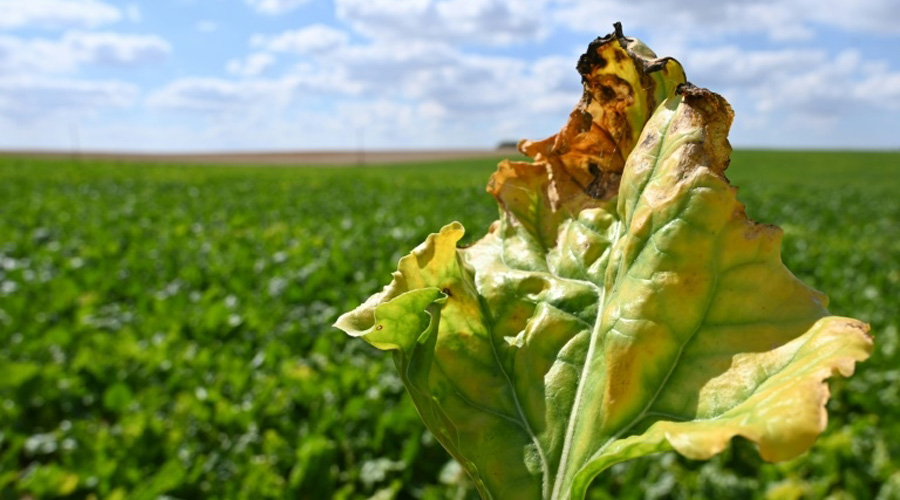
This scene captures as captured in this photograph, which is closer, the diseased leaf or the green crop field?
the diseased leaf

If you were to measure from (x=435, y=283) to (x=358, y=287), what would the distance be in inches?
344

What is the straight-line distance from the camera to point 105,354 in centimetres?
638

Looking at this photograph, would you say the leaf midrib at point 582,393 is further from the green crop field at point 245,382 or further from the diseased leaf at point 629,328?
the green crop field at point 245,382

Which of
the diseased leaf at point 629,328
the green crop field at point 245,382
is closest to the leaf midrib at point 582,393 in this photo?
the diseased leaf at point 629,328

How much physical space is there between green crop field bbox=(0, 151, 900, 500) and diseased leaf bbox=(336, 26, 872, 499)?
12.4 feet

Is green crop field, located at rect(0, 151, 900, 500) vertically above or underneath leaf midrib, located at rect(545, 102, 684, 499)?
underneath

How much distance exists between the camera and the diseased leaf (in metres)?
0.56

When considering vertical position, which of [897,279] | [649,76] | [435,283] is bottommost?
[897,279]

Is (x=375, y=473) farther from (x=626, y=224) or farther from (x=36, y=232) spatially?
(x=36, y=232)

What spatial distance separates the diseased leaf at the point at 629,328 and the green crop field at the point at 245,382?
379cm

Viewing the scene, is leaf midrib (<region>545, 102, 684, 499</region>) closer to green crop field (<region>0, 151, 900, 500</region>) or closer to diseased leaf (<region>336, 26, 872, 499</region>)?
diseased leaf (<region>336, 26, 872, 499</region>)

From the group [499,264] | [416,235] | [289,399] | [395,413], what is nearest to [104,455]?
[289,399]

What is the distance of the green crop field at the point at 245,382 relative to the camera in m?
4.59

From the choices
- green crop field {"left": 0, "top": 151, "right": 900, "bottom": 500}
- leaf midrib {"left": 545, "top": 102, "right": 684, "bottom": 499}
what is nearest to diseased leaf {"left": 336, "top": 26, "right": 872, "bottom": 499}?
leaf midrib {"left": 545, "top": 102, "right": 684, "bottom": 499}
